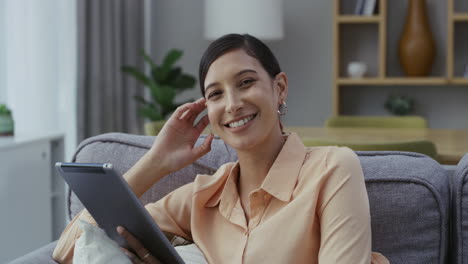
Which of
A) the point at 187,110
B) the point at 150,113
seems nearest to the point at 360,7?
the point at 150,113

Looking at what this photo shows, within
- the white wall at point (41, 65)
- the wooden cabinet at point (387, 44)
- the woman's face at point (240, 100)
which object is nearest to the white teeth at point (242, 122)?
the woman's face at point (240, 100)

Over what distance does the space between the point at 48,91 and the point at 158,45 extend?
5.46 feet

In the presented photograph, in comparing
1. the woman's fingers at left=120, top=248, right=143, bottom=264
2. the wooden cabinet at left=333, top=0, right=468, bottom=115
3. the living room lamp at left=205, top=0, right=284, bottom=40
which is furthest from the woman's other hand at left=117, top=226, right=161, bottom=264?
the wooden cabinet at left=333, top=0, right=468, bottom=115

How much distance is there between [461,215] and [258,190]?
1.55ft

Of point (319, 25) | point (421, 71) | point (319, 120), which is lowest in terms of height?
point (319, 120)

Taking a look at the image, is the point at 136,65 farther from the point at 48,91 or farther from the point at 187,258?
the point at 187,258

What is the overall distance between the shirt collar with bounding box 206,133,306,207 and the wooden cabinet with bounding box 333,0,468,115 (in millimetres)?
3514

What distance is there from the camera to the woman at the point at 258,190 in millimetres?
1442

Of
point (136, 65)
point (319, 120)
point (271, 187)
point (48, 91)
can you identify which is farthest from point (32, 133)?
point (319, 120)

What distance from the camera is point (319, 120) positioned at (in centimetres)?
560

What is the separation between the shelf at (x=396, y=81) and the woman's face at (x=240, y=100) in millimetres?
3575

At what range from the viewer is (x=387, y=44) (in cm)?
539

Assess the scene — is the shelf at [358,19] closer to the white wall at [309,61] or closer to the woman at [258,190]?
the white wall at [309,61]

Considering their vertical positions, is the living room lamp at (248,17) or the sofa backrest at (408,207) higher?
the living room lamp at (248,17)
